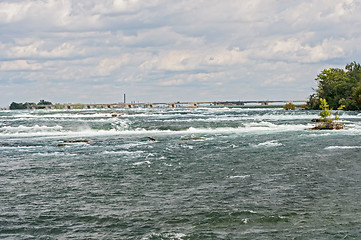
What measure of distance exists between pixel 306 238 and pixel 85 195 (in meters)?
10.6

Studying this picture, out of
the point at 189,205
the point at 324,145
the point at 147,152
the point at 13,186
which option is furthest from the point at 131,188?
the point at 324,145

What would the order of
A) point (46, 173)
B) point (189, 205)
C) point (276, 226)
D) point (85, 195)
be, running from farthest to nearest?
1. point (46, 173)
2. point (85, 195)
3. point (189, 205)
4. point (276, 226)

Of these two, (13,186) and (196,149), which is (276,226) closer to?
(13,186)

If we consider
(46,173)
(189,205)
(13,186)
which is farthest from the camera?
(46,173)

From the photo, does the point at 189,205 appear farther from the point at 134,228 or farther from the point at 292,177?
the point at 292,177

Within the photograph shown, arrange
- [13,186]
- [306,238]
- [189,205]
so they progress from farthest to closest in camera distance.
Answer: [13,186], [189,205], [306,238]

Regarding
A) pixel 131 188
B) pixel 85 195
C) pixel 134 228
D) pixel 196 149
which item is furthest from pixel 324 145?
pixel 134 228

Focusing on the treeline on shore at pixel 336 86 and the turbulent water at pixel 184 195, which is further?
the treeline on shore at pixel 336 86

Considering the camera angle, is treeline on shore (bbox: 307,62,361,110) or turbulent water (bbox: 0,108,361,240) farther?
treeline on shore (bbox: 307,62,361,110)

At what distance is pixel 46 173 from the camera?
26234mm

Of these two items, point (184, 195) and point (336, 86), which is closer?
point (184, 195)

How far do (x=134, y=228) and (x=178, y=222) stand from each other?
5.27ft

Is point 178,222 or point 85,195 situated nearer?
point 178,222

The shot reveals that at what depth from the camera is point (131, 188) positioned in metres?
21.4
